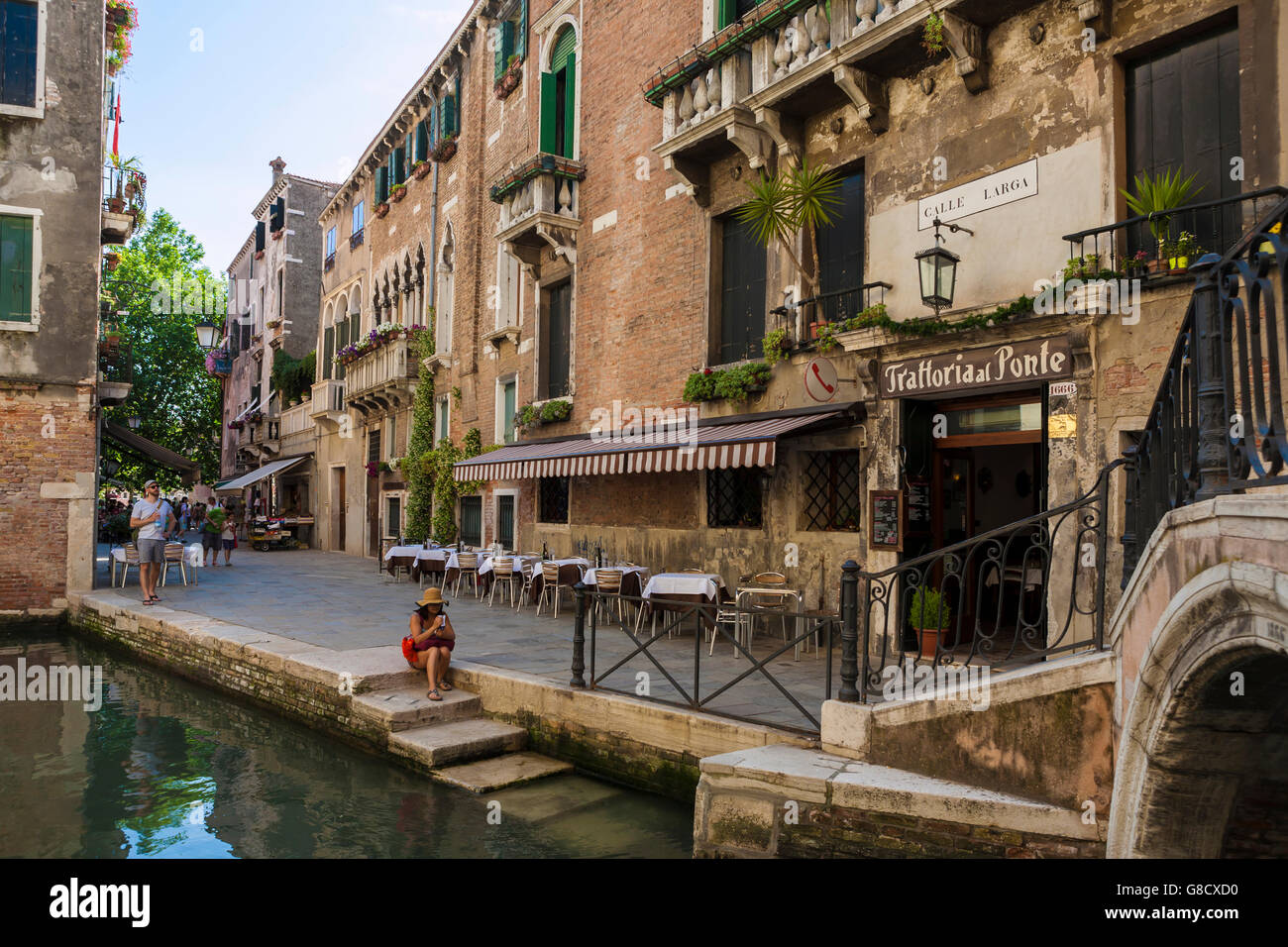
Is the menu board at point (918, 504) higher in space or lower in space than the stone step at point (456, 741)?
higher

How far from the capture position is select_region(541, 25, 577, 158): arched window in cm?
1575

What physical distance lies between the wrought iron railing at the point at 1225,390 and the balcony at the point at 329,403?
83.4 feet

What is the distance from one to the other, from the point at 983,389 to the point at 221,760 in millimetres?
7728

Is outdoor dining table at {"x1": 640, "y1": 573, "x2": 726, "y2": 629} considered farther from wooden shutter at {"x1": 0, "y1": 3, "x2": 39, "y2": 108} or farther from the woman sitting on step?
wooden shutter at {"x1": 0, "y1": 3, "x2": 39, "y2": 108}

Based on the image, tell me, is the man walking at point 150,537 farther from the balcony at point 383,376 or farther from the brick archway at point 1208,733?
the brick archway at point 1208,733

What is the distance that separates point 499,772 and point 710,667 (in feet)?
7.51

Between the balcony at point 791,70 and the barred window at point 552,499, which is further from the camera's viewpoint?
the barred window at point 552,499

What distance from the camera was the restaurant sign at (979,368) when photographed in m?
7.62

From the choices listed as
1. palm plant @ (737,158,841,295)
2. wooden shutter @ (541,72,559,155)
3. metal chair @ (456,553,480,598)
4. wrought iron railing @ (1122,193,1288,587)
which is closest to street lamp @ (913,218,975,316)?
palm plant @ (737,158,841,295)

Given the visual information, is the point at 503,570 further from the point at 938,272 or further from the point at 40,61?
the point at 40,61

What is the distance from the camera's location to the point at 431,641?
319 inches

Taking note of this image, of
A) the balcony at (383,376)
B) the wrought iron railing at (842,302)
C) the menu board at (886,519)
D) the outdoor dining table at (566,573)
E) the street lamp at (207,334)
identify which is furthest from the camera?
the balcony at (383,376)

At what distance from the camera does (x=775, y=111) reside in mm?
10266

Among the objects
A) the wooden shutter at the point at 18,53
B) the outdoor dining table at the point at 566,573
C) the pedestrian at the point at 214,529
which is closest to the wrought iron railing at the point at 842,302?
the outdoor dining table at the point at 566,573
